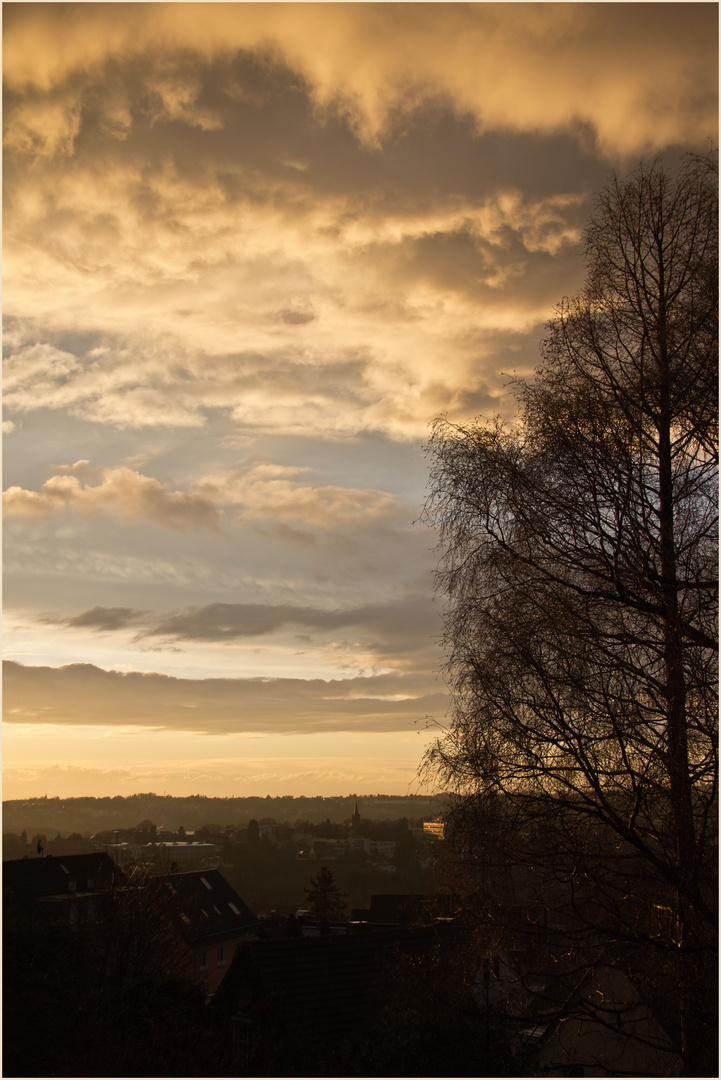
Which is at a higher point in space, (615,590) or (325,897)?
(615,590)

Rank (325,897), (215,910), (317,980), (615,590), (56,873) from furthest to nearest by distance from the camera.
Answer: (325,897) → (215,910) → (56,873) → (317,980) → (615,590)

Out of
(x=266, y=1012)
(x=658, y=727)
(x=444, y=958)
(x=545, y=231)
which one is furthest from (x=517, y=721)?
(x=266, y=1012)

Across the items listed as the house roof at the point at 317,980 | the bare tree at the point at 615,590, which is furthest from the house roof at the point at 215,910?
the bare tree at the point at 615,590

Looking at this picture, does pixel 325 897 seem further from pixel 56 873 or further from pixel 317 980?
pixel 317 980

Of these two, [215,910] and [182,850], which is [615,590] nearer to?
[215,910]

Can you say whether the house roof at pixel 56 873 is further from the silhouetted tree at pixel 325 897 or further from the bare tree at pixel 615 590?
the bare tree at pixel 615 590

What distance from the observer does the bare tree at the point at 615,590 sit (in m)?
5.38

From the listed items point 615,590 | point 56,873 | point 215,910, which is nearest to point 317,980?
point 615,590

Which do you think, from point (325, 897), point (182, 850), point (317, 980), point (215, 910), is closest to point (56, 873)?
point (215, 910)

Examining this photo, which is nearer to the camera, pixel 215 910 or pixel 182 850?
pixel 215 910

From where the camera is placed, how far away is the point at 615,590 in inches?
232

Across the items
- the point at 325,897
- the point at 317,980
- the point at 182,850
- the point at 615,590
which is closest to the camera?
the point at 615,590

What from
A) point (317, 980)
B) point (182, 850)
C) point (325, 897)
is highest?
point (317, 980)

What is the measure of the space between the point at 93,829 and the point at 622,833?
55.7m
